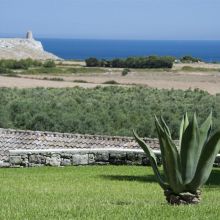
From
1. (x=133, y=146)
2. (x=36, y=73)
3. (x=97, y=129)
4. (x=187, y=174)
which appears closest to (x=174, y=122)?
(x=97, y=129)

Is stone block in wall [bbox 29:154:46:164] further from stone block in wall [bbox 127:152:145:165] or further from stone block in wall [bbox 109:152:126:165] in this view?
stone block in wall [bbox 127:152:145:165]

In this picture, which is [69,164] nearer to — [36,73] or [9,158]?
[9,158]

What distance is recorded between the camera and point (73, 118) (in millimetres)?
23453

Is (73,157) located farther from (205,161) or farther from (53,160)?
(205,161)

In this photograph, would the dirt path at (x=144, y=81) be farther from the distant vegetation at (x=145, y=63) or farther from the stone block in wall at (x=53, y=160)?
the stone block in wall at (x=53, y=160)

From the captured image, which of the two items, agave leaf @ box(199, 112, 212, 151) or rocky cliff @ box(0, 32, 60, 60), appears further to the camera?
rocky cliff @ box(0, 32, 60, 60)

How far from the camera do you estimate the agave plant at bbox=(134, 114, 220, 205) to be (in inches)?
348

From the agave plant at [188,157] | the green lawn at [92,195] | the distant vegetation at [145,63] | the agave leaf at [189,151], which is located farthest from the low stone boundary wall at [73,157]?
the distant vegetation at [145,63]

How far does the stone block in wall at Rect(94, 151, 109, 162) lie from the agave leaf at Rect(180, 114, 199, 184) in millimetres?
8716

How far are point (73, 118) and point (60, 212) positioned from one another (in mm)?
15237

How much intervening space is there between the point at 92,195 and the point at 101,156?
20.6 feet

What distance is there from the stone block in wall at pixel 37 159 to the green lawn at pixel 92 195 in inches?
15.3

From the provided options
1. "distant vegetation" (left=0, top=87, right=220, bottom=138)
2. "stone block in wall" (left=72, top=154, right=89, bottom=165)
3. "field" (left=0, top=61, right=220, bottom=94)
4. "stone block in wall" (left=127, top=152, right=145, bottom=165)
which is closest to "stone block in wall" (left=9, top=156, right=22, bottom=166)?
"stone block in wall" (left=72, top=154, right=89, bottom=165)

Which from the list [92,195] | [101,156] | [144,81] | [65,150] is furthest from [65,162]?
[144,81]
